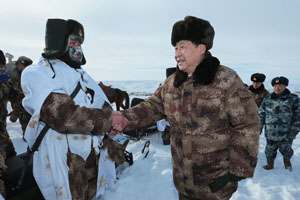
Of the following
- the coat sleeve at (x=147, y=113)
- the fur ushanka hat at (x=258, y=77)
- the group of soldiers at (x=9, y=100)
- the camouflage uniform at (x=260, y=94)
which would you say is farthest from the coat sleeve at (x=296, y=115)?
the group of soldiers at (x=9, y=100)

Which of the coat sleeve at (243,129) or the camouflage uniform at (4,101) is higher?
the coat sleeve at (243,129)

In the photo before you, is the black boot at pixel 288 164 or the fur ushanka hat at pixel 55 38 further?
the black boot at pixel 288 164

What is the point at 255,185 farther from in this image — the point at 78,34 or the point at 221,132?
the point at 78,34

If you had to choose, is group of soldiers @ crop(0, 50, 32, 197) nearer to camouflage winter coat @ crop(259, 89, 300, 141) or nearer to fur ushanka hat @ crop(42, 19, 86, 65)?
fur ushanka hat @ crop(42, 19, 86, 65)

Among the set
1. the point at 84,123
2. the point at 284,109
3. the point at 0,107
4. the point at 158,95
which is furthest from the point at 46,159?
the point at 284,109

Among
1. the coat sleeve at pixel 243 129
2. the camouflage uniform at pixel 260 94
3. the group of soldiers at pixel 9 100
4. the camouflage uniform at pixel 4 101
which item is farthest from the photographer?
the camouflage uniform at pixel 260 94

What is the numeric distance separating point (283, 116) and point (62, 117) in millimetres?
5288

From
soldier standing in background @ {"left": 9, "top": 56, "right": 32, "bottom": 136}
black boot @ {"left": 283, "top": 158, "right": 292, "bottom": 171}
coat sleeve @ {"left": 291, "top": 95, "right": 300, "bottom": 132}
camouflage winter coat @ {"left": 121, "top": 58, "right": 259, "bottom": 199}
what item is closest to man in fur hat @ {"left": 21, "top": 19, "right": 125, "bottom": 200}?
camouflage winter coat @ {"left": 121, "top": 58, "right": 259, "bottom": 199}

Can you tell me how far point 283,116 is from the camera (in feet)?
17.3

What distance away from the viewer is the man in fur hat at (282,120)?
5.25 metres

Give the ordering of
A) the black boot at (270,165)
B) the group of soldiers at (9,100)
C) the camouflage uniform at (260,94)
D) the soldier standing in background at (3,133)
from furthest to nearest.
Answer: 1. the camouflage uniform at (260,94)
2. the black boot at (270,165)
3. the group of soldiers at (9,100)
4. the soldier standing in background at (3,133)

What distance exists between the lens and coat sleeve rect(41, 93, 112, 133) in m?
2.15

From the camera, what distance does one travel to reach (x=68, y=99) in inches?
87.7

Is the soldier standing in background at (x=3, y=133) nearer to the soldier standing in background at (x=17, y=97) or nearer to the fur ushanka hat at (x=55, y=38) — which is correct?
the soldier standing in background at (x=17, y=97)
